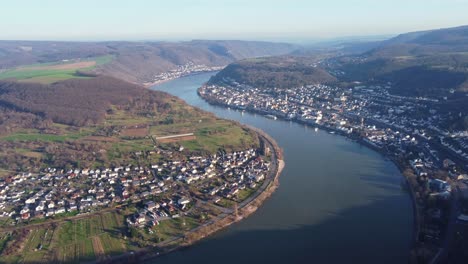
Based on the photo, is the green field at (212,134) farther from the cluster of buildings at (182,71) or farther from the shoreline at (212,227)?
the cluster of buildings at (182,71)

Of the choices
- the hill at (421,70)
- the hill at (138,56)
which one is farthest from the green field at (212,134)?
the hill at (138,56)

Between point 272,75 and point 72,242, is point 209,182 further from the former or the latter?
point 272,75

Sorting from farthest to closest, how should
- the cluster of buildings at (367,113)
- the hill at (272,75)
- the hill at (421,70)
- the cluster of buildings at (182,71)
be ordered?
the cluster of buildings at (182,71)
the hill at (272,75)
the hill at (421,70)
the cluster of buildings at (367,113)

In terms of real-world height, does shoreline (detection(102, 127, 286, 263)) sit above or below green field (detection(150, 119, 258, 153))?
below

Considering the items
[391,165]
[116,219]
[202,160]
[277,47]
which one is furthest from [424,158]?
[277,47]

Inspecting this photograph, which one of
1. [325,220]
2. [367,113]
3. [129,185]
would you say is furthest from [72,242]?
[367,113]

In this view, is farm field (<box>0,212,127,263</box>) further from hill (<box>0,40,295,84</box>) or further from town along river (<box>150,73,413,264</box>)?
hill (<box>0,40,295,84</box>)

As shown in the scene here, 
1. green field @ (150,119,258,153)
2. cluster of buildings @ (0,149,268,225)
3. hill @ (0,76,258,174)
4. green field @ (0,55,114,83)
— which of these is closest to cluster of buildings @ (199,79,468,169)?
green field @ (150,119,258,153)
